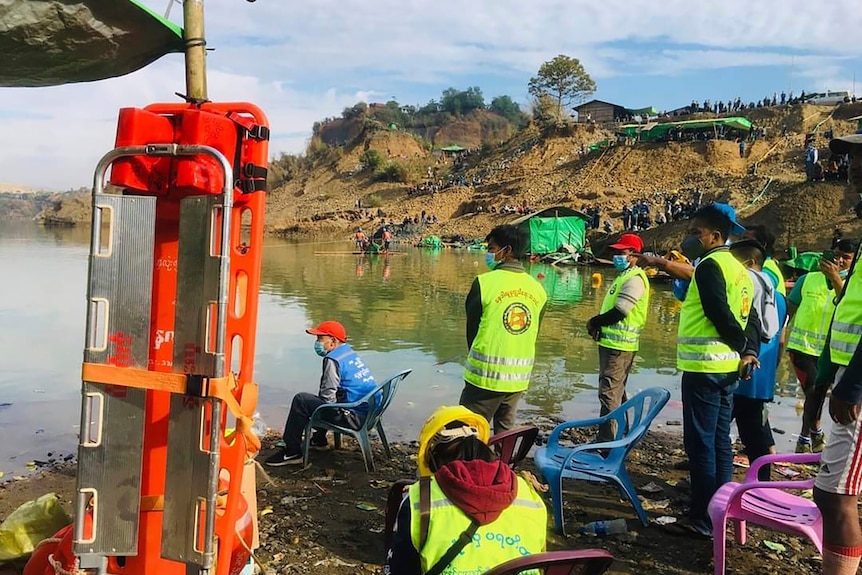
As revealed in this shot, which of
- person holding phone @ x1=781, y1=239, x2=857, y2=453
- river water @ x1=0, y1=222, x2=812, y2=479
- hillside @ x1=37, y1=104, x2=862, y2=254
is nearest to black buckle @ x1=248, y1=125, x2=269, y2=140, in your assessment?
river water @ x1=0, y1=222, x2=812, y2=479

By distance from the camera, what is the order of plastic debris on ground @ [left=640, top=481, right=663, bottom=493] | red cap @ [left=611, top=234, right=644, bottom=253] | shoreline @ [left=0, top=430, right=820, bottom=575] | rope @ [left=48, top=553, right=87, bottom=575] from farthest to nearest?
red cap @ [left=611, top=234, right=644, bottom=253], plastic debris on ground @ [left=640, top=481, right=663, bottom=493], shoreline @ [left=0, top=430, right=820, bottom=575], rope @ [left=48, top=553, right=87, bottom=575]

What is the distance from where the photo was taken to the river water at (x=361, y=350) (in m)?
7.10

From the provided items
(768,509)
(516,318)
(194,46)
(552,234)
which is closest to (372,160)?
(552,234)

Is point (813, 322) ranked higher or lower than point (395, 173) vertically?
lower

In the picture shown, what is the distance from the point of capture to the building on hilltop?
6700 cm

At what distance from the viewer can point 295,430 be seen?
212 inches

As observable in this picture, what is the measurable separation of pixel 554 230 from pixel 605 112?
38555 mm

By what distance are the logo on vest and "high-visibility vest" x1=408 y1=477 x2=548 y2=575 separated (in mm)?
2373

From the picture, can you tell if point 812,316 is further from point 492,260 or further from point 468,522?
point 468,522

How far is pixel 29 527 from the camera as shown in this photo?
3.21m

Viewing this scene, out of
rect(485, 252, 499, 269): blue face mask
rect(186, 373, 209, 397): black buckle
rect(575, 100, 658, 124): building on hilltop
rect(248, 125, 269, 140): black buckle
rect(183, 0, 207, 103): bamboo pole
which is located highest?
rect(575, 100, 658, 124): building on hilltop

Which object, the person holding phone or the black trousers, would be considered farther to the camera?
the person holding phone

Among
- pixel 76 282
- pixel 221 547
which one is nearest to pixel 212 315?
pixel 221 547

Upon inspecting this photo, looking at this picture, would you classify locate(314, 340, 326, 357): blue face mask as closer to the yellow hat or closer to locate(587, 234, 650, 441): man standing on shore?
locate(587, 234, 650, 441): man standing on shore
